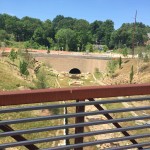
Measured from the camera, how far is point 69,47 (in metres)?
95.8

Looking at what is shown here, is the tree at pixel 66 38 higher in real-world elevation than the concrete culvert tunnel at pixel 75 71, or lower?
higher

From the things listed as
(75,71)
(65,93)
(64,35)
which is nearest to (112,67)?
(75,71)

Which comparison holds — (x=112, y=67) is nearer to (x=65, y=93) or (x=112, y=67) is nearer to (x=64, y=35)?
(x=64, y=35)

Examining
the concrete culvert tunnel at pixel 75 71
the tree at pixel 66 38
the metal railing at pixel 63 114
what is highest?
the metal railing at pixel 63 114

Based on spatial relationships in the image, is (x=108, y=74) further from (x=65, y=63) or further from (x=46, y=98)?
(x=46, y=98)

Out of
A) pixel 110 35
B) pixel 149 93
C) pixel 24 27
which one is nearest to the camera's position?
pixel 149 93

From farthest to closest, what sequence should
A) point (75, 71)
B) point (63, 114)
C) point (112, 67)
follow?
point (75, 71)
point (112, 67)
point (63, 114)

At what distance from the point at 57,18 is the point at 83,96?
Result: 148m

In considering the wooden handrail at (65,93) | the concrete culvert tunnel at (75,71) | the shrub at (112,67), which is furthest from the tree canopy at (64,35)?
the wooden handrail at (65,93)

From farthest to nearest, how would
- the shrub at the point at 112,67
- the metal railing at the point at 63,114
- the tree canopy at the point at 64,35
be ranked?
the tree canopy at the point at 64,35 < the shrub at the point at 112,67 < the metal railing at the point at 63,114

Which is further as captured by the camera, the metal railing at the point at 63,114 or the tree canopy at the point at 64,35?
the tree canopy at the point at 64,35

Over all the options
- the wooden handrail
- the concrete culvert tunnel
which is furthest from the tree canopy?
the wooden handrail

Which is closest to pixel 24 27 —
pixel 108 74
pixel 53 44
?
pixel 53 44

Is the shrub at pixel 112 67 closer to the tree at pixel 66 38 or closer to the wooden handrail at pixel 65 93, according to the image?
the tree at pixel 66 38
